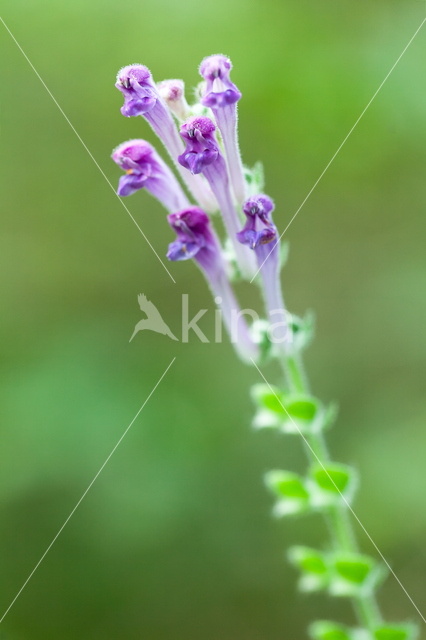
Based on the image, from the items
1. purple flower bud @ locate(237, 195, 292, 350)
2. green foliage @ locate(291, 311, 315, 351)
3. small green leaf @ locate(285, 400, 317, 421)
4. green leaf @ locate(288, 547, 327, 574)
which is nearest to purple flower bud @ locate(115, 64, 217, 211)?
purple flower bud @ locate(237, 195, 292, 350)

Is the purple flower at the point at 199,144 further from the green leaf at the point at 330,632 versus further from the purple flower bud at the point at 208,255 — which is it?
the green leaf at the point at 330,632

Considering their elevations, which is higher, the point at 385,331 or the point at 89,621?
the point at 385,331

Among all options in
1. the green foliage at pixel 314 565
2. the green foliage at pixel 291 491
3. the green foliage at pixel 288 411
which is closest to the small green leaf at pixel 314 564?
the green foliage at pixel 314 565

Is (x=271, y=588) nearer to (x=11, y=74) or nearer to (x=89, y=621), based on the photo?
(x=89, y=621)

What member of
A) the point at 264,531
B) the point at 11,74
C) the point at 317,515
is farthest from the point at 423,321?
the point at 11,74

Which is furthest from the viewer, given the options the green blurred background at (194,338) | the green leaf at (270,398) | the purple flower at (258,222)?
the green blurred background at (194,338)

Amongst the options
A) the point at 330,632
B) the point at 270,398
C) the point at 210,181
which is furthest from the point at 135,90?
the point at 330,632
